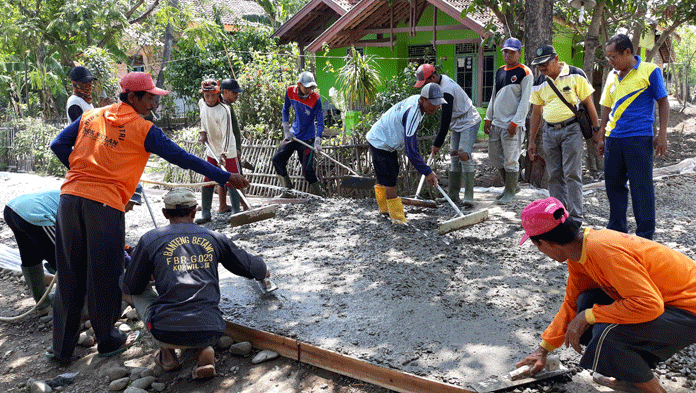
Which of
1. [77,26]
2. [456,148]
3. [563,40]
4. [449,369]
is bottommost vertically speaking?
[449,369]

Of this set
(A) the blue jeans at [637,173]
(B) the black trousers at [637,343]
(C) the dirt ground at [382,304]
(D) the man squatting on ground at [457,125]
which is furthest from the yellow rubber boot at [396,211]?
(B) the black trousers at [637,343]

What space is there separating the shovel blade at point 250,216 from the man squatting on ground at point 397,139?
4.49ft

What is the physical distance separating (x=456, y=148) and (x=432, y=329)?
3.83 m

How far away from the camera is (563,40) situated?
622 inches

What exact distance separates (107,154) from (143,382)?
1.45 metres

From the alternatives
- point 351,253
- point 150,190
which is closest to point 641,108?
point 351,253

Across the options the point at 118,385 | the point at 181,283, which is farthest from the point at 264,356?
the point at 118,385

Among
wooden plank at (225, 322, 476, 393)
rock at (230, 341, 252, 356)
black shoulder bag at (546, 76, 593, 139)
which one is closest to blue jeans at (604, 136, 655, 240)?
black shoulder bag at (546, 76, 593, 139)

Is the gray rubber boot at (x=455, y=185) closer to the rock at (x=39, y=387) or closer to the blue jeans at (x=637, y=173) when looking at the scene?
the blue jeans at (x=637, y=173)

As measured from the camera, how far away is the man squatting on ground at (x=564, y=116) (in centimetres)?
565

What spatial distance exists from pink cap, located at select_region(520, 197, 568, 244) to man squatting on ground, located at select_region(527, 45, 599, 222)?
3.44 m

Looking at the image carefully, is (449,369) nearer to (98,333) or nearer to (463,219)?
(98,333)

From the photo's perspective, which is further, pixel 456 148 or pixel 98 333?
pixel 456 148

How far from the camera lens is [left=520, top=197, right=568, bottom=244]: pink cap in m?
2.51
